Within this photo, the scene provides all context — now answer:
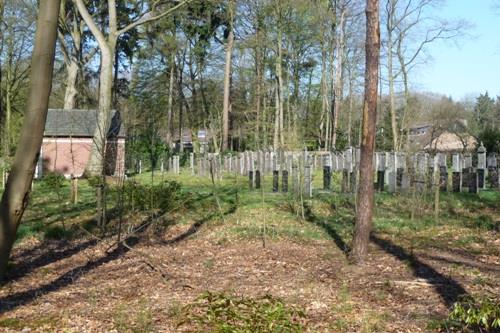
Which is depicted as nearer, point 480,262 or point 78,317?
point 78,317

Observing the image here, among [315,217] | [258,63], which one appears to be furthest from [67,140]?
[315,217]

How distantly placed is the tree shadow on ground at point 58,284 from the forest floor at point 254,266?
20 mm

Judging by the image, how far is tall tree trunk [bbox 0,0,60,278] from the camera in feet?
18.2

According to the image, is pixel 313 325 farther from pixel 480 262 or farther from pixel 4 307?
pixel 480 262

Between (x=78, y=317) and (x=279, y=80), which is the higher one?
(x=279, y=80)

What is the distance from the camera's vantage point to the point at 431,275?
27.5 ft

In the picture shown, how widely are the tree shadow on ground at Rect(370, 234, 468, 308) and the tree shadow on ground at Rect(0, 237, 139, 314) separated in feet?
17.2

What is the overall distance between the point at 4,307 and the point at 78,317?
1.13 m

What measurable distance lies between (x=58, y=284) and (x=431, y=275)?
5.65 meters

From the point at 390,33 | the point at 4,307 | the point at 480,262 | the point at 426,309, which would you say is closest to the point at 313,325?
the point at 426,309

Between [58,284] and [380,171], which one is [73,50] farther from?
[58,284]

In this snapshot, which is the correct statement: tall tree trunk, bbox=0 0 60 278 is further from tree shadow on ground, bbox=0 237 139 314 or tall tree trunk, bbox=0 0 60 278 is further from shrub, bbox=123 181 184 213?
shrub, bbox=123 181 184 213

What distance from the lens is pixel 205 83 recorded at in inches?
1842

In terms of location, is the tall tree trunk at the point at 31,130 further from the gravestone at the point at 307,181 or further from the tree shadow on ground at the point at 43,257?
the gravestone at the point at 307,181
